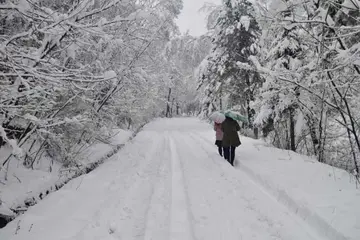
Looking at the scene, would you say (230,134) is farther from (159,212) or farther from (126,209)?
(126,209)

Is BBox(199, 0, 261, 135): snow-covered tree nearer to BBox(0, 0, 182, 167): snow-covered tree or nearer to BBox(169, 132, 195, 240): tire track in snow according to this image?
BBox(0, 0, 182, 167): snow-covered tree

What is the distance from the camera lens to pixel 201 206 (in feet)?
18.3

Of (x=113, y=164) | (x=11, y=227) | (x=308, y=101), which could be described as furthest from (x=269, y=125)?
(x=11, y=227)

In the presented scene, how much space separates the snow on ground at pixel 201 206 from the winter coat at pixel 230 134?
1.43m

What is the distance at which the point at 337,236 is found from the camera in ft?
13.7

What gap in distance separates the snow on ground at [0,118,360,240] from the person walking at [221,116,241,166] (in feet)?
4.46

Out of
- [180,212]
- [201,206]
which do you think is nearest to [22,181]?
[180,212]

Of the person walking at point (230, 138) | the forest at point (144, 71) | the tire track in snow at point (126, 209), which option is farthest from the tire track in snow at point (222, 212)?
the forest at point (144, 71)

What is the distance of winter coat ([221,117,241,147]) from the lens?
1009 centimetres

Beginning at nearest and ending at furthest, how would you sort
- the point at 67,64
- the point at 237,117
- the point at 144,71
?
the point at 67,64 → the point at 237,117 → the point at 144,71

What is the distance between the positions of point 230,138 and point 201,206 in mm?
4840

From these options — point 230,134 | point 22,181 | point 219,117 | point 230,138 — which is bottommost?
point 22,181

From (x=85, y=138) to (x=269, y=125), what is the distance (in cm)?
818

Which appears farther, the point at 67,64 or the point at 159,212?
the point at 67,64
